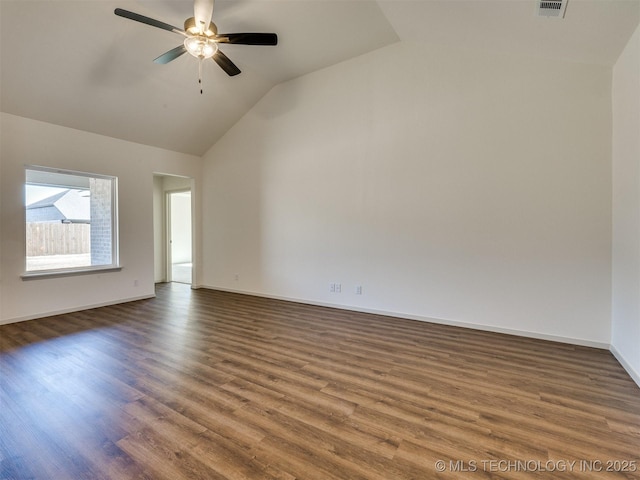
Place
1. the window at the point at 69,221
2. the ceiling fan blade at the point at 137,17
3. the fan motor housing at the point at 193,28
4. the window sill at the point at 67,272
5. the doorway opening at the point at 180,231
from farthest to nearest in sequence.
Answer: the doorway opening at the point at 180,231 → the window at the point at 69,221 → the window sill at the point at 67,272 → the fan motor housing at the point at 193,28 → the ceiling fan blade at the point at 137,17

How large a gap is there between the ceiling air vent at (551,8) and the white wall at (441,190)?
0.86 m

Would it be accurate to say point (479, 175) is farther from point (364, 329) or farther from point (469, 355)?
point (364, 329)

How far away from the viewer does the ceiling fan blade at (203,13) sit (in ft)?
8.06

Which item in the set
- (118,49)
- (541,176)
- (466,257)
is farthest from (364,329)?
(118,49)

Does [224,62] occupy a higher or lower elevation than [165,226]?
higher

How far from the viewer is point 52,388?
7.52 feet

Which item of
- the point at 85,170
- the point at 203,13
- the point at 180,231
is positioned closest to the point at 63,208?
the point at 85,170

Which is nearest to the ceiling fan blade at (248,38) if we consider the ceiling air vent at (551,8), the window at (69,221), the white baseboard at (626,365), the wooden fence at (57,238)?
the ceiling air vent at (551,8)

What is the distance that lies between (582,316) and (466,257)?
1231 mm

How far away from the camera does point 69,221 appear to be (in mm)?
4574

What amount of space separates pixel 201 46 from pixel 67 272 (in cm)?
375

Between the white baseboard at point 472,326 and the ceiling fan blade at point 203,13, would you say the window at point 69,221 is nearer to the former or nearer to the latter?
the white baseboard at point 472,326

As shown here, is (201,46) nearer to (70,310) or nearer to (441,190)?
(441,190)

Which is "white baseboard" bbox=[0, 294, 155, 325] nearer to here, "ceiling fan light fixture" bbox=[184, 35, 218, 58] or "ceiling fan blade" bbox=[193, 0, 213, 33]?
"ceiling fan light fixture" bbox=[184, 35, 218, 58]
